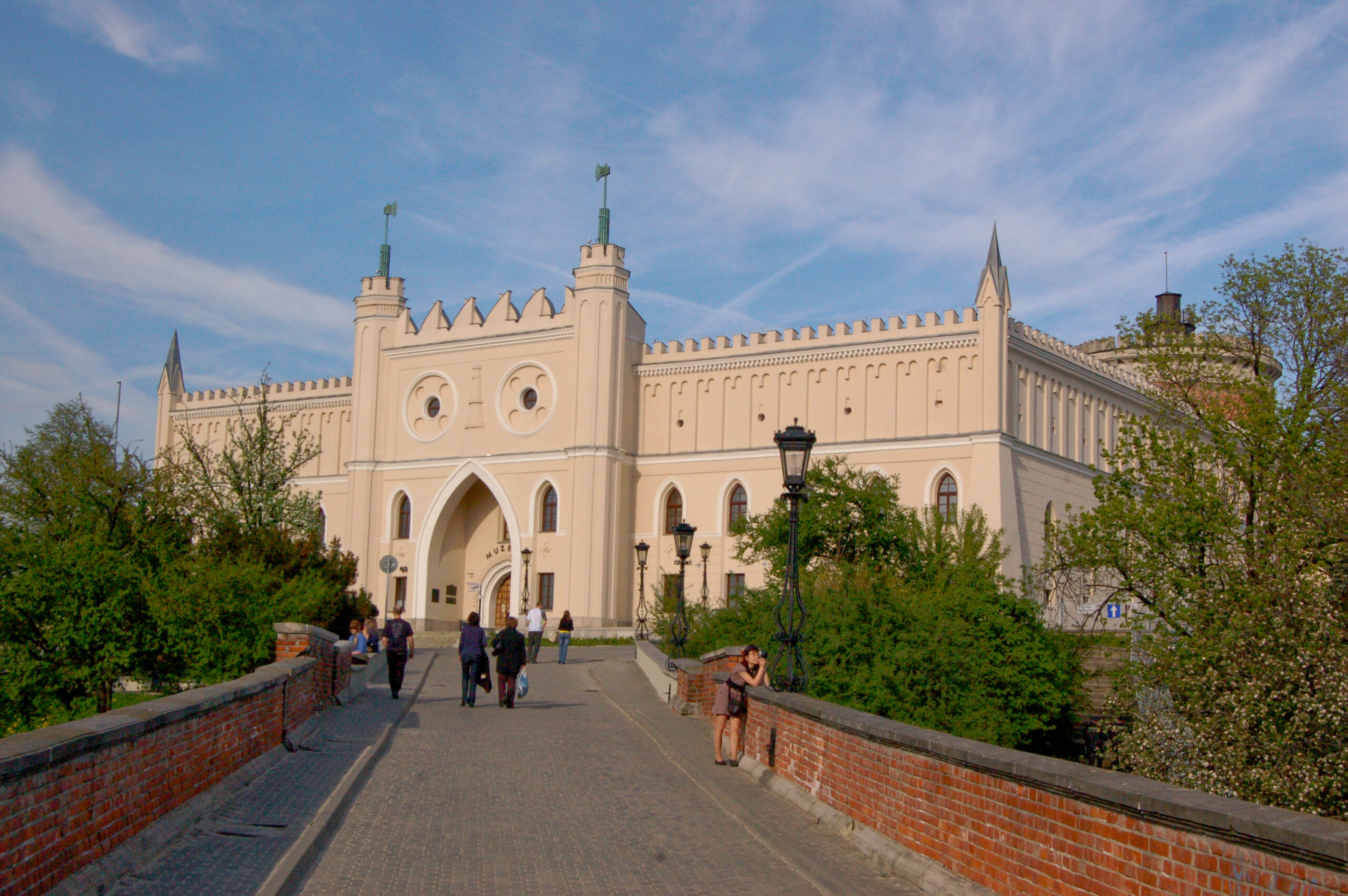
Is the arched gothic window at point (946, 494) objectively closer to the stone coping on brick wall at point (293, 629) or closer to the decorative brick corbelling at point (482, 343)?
the decorative brick corbelling at point (482, 343)

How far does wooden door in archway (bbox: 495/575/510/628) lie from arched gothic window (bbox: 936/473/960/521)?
16.2 metres

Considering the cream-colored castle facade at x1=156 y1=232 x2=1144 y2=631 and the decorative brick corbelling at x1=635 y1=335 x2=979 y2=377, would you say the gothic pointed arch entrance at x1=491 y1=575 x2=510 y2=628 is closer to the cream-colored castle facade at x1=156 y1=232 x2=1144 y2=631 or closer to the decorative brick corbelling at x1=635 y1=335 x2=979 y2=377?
the cream-colored castle facade at x1=156 y1=232 x2=1144 y2=631

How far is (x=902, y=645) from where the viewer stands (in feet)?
69.5

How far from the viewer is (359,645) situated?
A: 22000 millimetres

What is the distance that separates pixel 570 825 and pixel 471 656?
9.43 meters

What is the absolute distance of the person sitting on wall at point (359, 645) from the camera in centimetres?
2102

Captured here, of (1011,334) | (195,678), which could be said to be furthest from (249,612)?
(1011,334)

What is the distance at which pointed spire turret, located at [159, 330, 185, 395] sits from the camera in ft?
187

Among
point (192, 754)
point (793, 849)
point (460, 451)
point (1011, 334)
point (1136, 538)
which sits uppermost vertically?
point (1011, 334)

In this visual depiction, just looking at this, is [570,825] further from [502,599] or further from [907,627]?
[502,599]

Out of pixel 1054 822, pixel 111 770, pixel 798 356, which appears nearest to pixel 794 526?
pixel 1054 822

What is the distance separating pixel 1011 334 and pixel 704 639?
18.6 m

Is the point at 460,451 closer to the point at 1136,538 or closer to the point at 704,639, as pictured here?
the point at 704,639

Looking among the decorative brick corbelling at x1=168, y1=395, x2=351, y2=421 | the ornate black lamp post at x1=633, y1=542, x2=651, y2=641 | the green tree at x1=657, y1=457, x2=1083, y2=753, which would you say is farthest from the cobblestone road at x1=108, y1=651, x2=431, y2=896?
the decorative brick corbelling at x1=168, y1=395, x2=351, y2=421
